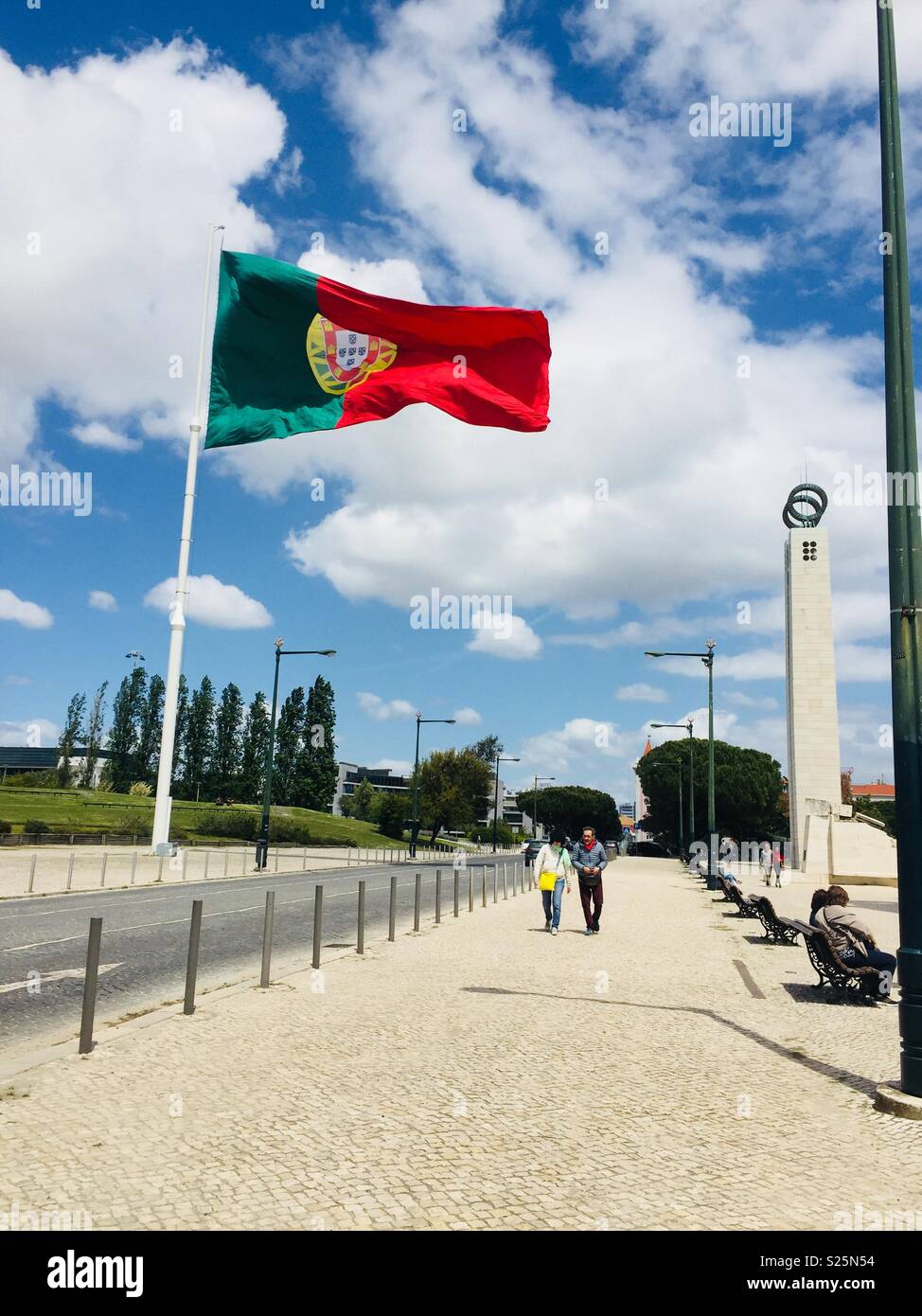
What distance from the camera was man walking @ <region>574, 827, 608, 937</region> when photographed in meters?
17.2

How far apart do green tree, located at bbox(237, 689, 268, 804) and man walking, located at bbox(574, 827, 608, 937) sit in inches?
3656

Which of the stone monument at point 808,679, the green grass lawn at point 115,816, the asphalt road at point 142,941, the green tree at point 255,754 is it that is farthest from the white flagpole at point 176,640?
the green tree at point 255,754

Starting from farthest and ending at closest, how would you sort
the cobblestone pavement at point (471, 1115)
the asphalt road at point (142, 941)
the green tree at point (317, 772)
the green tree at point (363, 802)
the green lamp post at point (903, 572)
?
1. the green tree at point (363, 802)
2. the green tree at point (317, 772)
3. the asphalt road at point (142, 941)
4. the green lamp post at point (903, 572)
5. the cobblestone pavement at point (471, 1115)

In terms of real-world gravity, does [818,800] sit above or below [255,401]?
below

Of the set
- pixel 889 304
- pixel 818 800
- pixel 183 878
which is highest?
pixel 889 304

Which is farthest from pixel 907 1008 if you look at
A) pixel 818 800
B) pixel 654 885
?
pixel 818 800

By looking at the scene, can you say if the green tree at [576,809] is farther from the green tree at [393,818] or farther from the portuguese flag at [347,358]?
Result: the portuguese flag at [347,358]

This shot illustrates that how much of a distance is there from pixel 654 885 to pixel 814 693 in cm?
2189

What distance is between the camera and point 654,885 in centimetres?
3512

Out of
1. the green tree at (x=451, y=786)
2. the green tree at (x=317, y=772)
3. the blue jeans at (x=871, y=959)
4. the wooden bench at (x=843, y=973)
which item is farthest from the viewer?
the green tree at (x=317, y=772)

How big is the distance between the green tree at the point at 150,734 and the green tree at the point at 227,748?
6666mm

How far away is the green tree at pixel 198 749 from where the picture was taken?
112m

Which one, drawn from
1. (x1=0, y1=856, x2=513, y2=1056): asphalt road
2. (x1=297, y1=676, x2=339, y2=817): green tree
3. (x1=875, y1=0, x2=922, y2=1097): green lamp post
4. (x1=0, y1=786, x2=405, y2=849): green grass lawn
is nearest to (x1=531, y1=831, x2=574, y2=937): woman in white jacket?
(x1=0, y1=856, x2=513, y2=1056): asphalt road
